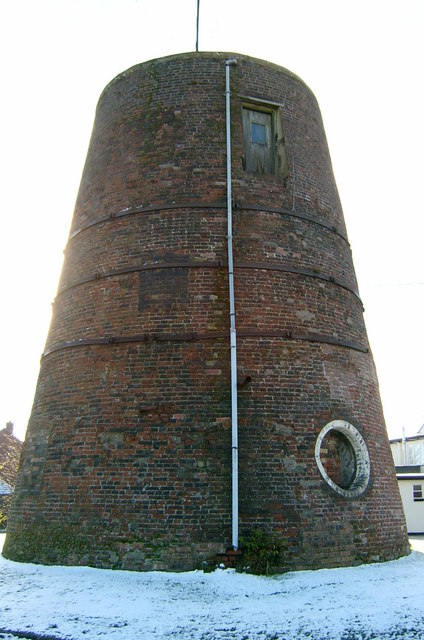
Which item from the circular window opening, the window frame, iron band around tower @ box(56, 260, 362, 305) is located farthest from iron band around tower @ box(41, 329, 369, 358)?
the window frame

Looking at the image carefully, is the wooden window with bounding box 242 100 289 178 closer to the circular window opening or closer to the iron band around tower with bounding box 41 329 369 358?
the iron band around tower with bounding box 41 329 369 358

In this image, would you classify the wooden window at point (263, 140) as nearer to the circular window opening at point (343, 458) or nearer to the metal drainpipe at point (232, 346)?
the metal drainpipe at point (232, 346)

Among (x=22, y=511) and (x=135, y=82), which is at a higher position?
(x=135, y=82)

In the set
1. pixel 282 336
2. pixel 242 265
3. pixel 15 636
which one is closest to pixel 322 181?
pixel 242 265

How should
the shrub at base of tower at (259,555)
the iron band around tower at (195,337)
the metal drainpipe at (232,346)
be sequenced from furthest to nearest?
the iron band around tower at (195,337) → the metal drainpipe at (232,346) → the shrub at base of tower at (259,555)

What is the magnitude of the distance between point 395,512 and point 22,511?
6019 mm

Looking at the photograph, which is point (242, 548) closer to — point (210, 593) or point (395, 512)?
point (210, 593)

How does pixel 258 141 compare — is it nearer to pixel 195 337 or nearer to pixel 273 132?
pixel 273 132

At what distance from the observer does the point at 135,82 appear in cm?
1099

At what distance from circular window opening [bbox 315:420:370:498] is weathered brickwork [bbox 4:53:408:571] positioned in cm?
7

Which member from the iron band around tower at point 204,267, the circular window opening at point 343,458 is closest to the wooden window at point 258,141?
the iron band around tower at point 204,267

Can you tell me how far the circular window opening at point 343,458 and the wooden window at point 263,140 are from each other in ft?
15.5

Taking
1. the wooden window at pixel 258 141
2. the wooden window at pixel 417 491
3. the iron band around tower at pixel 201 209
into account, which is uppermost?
the wooden window at pixel 258 141

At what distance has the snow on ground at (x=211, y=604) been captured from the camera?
5539mm
